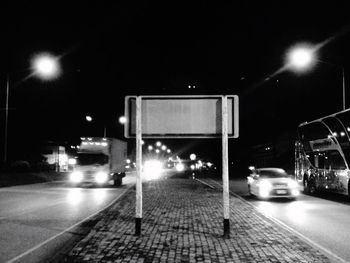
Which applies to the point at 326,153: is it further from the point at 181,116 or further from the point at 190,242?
the point at 190,242

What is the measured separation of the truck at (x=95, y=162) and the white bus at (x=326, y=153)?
12.4 metres

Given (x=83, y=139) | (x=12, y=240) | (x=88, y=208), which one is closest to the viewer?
(x=12, y=240)

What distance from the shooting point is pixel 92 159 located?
30.1 m

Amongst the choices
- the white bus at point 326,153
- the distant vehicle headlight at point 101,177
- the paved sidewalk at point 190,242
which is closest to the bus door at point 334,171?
the white bus at point 326,153

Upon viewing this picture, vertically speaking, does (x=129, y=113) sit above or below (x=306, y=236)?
above

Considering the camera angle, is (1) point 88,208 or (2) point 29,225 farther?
(1) point 88,208

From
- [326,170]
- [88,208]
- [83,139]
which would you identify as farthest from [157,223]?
[83,139]

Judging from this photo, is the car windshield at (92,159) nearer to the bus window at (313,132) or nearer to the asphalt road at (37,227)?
the asphalt road at (37,227)

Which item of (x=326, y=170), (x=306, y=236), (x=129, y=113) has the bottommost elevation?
(x=306, y=236)

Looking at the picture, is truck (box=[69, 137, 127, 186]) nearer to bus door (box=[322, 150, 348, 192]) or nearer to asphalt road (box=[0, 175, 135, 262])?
asphalt road (box=[0, 175, 135, 262])

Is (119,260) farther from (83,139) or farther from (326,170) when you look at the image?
(83,139)

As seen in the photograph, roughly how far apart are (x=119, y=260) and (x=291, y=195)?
1395 centimetres

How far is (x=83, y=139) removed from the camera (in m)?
30.8

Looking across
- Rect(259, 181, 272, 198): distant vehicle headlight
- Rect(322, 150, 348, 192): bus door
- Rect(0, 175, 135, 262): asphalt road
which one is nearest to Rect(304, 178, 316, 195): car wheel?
Rect(322, 150, 348, 192): bus door
